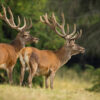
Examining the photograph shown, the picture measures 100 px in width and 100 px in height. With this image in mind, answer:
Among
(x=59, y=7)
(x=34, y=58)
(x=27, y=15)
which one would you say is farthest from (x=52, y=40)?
(x=59, y=7)

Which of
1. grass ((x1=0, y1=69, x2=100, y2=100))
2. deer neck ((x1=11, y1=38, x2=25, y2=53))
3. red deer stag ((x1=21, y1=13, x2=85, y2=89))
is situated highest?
deer neck ((x1=11, y1=38, x2=25, y2=53))

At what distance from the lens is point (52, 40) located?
14.1 meters

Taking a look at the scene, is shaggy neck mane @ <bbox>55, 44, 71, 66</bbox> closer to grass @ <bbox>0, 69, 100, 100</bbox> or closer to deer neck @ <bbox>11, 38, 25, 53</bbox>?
grass @ <bbox>0, 69, 100, 100</bbox>

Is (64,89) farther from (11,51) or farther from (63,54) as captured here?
(11,51)

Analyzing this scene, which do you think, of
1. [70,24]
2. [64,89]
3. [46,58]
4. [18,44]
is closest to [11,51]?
[18,44]

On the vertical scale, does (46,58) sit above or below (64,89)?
above

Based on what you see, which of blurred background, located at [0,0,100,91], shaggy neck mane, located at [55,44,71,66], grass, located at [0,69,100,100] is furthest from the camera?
blurred background, located at [0,0,100,91]

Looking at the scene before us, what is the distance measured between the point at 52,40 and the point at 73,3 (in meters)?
7.79

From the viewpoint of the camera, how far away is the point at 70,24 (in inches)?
671

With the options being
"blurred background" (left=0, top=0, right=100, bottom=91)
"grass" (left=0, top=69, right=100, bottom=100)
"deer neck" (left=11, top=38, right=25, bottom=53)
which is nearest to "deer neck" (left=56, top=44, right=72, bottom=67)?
"grass" (left=0, top=69, right=100, bottom=100)

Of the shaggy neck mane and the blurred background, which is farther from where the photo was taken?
the blurred background

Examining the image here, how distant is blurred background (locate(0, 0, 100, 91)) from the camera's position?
13797mm

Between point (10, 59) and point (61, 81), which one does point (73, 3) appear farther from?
point (10, 59)

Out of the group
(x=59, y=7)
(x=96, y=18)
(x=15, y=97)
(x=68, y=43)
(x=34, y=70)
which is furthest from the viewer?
(x=59, y=7)
